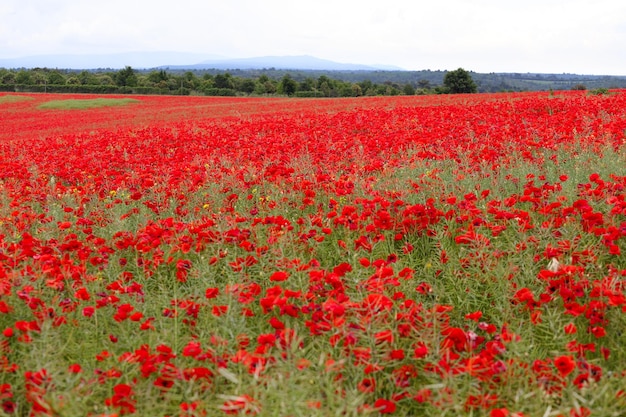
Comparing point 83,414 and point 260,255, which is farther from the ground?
point 260,255

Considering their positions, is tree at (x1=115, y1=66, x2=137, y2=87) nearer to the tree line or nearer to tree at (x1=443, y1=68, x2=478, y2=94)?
the tree line

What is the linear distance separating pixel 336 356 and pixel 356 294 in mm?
550

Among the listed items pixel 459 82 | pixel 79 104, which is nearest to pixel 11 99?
pixel 79 104

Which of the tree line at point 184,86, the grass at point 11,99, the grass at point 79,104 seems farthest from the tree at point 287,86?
the grass at point 11,99

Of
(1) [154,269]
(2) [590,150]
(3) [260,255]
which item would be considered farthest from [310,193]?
(2) [590,150]

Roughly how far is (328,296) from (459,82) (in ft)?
160

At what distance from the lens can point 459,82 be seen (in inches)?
1905

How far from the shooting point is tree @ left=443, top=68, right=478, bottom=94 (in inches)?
1906

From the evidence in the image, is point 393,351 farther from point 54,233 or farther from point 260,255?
point 54,233

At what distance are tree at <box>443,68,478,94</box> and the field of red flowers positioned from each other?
1682 inches

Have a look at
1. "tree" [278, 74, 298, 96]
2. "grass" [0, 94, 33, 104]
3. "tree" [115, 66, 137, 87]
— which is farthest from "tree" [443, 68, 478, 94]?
"grass" [0, 94, 33, 104]

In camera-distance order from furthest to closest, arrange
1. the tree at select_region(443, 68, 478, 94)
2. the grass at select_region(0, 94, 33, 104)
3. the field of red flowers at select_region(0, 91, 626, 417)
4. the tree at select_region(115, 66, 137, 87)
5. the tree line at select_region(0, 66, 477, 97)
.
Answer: the tree at select_region(115, 66, 137, 87) < the tree line at select_region(0, 66, 477, 97) < the tree at select_region(443, 68, 478, 94) < the grass at select_region(0, 94, 33, 104) < the field of red flowers at select_region(0, 91, 626, 417)

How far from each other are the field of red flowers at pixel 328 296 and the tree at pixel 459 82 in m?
42.7

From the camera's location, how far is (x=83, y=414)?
2541mm
